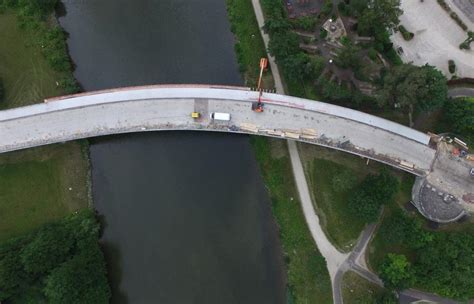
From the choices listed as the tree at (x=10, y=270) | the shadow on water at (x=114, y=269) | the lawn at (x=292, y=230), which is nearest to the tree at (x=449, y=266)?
the lawn at (x=292, y=230)

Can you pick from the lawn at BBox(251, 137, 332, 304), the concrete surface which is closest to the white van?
the lawn at BBox(251, 137, 332, 304)

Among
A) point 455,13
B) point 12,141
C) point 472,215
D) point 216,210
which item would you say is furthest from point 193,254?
point 455,13

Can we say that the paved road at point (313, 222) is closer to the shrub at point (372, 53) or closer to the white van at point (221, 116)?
the white van at point (221, 116)

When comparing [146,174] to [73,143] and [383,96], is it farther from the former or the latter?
[383,96]

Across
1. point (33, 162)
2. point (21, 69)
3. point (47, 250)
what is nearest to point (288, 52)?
point (21, 69)

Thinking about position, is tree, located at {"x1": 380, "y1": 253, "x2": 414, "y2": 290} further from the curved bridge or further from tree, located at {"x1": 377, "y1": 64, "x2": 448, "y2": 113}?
tree, located at {"x1": 377, "y1": 64, "x2": 448, "y2": 113}

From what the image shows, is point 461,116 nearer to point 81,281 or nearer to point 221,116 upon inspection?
point 221,116
